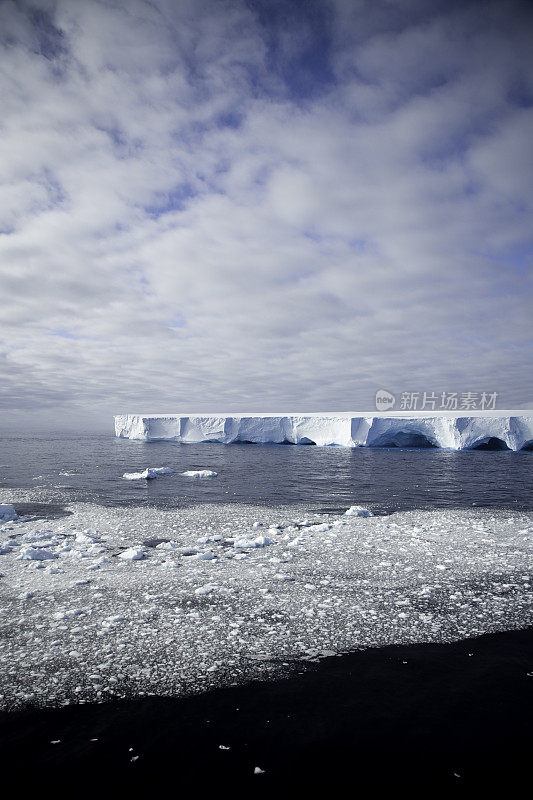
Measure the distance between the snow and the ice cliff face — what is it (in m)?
23.0

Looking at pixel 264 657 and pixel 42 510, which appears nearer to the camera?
pixel 264 657

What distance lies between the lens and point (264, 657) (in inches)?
164

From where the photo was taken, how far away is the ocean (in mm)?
2957

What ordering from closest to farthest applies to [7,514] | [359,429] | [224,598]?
1. [224,598]
2. [7,514]
3. [359,429]

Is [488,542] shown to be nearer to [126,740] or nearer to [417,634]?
[417,634]

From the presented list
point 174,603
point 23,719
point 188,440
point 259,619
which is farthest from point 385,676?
point 188,440

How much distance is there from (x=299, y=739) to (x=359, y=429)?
104 feet

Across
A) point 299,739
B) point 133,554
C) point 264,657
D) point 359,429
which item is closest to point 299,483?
point 133,554

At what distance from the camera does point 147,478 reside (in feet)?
56.6

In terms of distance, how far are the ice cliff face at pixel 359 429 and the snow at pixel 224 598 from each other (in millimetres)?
22954

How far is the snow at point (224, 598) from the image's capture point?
3.98 metres

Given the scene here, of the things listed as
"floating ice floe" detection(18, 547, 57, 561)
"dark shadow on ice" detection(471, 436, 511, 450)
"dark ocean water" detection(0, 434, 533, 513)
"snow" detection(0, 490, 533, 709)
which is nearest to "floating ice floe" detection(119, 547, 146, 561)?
"snow" detection(0, 490, 533, 709)

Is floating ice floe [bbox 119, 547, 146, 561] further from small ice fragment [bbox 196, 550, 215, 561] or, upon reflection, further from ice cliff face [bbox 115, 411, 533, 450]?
ice cliff face [bbox 115, 411, 533, 450]

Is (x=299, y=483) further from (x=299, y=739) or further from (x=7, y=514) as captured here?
(x=299, y=739)
